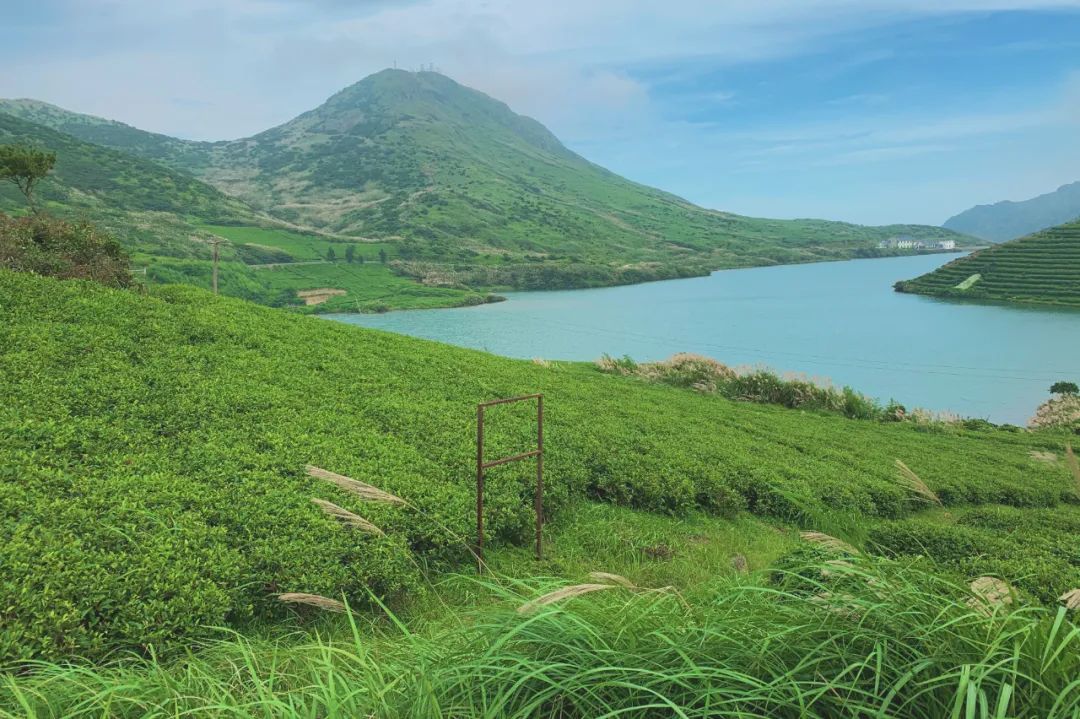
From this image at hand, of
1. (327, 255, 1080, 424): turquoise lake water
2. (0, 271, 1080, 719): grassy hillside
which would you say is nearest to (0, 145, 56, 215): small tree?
(0, 271, 1080, 719): grassy hillside

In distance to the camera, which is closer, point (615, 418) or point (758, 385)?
point (615, 418)

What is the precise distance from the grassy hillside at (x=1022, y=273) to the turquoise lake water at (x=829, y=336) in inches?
130

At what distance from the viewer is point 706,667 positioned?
213 centimetres

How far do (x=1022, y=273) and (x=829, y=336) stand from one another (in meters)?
32.4

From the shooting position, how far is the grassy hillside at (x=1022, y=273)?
224 feet


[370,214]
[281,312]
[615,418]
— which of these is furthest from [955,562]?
[370,214]

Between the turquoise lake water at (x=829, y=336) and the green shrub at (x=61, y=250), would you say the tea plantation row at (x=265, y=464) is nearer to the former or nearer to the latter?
the green shrub at (x=61, y=250)

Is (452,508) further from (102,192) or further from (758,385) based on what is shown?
(102,192)

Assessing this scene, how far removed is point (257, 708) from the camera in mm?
2490

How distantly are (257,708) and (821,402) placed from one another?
23.4 metres

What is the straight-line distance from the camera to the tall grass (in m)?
2.05

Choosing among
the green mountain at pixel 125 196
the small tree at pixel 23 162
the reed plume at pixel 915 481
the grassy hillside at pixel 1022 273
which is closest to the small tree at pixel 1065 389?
the reed plume at pixel 915 481

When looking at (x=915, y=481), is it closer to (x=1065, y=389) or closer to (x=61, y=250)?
(x=61, y=250)

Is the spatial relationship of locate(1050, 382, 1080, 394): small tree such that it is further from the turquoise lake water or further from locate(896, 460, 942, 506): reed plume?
locate(896, 460, 942, 506): reed plume
